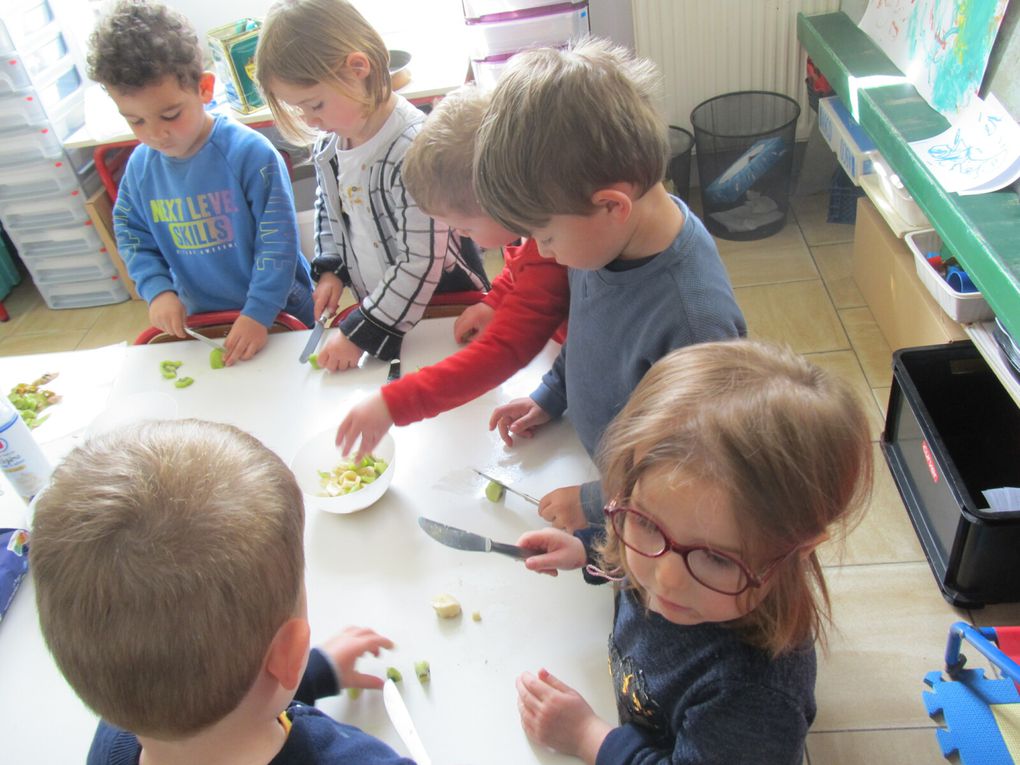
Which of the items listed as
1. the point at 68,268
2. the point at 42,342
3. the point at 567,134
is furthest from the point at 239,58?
the point at 567,134

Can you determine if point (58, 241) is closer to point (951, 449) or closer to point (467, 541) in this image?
point (467, 541)

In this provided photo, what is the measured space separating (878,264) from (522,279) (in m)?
1.56

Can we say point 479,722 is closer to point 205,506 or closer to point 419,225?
point 205,506

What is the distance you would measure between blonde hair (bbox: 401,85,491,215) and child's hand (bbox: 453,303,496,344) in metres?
0.24

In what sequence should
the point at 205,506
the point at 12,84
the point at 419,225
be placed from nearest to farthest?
1. the point at 205,506
2. the point at 419,225
3. the point at 12,84

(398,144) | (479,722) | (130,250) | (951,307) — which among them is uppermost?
(398,144)

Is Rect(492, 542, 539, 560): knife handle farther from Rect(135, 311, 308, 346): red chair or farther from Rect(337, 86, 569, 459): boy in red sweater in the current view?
Rect(135, 311, 308, 346): red chair

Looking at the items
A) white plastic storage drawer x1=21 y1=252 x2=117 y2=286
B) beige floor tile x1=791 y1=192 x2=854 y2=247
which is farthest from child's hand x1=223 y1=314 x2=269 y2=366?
beige floor tile x1=791 y1=192 x2=854 y2=247

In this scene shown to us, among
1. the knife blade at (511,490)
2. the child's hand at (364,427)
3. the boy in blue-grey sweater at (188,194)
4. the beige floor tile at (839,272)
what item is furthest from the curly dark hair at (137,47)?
the beige floor tile at (839,272)

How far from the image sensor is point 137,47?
56.6 inches

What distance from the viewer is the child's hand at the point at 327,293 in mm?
1604

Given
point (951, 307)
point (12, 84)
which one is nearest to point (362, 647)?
point (951, 307)

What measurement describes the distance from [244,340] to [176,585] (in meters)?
0.89

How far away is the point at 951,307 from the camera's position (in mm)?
1735
